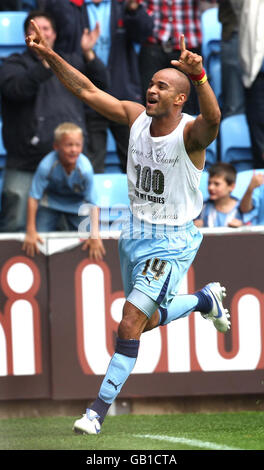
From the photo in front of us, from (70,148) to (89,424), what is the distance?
2756 mm

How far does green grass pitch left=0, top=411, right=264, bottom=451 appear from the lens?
562 centimetres

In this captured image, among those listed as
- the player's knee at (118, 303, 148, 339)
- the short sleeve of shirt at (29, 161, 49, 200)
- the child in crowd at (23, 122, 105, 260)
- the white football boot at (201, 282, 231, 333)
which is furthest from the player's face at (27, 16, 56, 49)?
the player's knee at (118, 303, 148, 339)

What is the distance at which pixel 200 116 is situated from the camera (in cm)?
560

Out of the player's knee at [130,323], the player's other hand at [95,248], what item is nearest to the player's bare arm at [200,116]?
the player's knee at [130,323]

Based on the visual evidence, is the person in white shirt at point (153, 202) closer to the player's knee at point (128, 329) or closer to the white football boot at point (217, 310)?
the player's knee at point (128, 329)

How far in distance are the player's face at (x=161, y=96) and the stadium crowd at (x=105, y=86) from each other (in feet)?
6.10

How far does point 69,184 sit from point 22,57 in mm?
1407

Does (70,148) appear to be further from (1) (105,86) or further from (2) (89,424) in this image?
(2) (89,424)

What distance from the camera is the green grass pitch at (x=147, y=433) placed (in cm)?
562

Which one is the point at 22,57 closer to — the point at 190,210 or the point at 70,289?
the point at 70,289

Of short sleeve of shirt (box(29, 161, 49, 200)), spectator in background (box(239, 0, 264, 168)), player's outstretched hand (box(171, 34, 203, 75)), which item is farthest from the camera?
spectator in background (box(239, 0, 264, 168))

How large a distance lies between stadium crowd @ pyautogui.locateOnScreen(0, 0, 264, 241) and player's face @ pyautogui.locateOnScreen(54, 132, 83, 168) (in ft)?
0.13

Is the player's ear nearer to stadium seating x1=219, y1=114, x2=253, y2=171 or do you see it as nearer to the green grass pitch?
the green grass pitch
